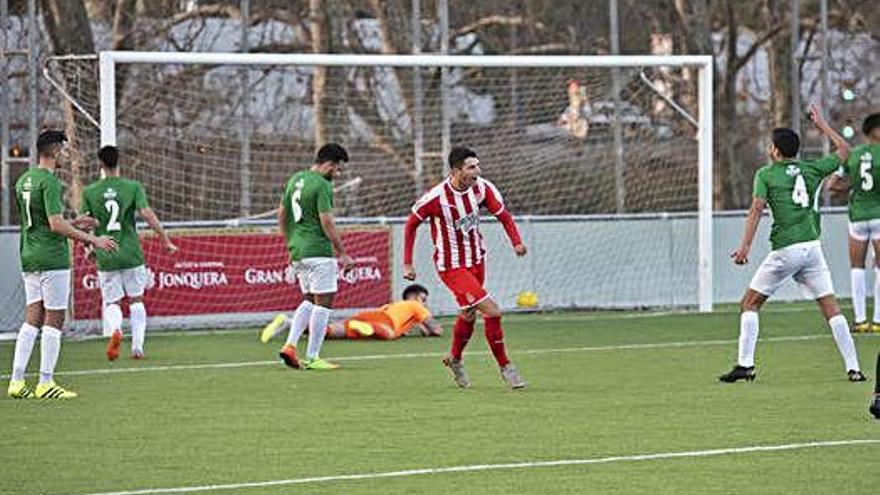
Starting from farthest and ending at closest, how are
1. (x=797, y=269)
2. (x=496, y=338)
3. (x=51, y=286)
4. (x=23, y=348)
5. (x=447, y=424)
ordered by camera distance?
1. (x=496, y=338)
2. (x=797, y=269)
3. (x=23, y=348)
4. (x=51, y=286)
5. (x=447, y=424)

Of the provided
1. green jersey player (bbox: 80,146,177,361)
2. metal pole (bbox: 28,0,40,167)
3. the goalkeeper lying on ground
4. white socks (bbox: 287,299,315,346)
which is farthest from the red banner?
white socks (bbox: 287,299,315,346)

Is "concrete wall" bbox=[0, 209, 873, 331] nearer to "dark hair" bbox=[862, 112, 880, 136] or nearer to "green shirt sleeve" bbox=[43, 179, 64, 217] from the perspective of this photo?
"dark hair" bbox=[862, 112, 880, 136]

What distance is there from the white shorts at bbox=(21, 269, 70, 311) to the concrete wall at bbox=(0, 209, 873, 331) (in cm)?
1169

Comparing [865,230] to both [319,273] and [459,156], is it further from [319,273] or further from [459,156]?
[459,156]

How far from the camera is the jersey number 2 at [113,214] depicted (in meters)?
21.7

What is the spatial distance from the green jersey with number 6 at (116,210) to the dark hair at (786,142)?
6.86 meters

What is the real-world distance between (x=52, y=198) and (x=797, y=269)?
6011mm

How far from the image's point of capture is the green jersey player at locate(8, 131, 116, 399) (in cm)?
1698

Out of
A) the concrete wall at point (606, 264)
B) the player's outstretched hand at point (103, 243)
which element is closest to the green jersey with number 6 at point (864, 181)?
the concrete wall at point (606, 264)

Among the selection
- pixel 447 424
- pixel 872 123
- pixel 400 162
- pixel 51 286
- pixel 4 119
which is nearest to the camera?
pixel 447 424

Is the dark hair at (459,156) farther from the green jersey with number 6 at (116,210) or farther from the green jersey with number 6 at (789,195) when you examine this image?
the green jersey with number 6 at (116,210)

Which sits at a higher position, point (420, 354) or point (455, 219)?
point (455, 219)

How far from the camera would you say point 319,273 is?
66.6ft

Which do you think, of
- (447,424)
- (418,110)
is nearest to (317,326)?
(447,424)
